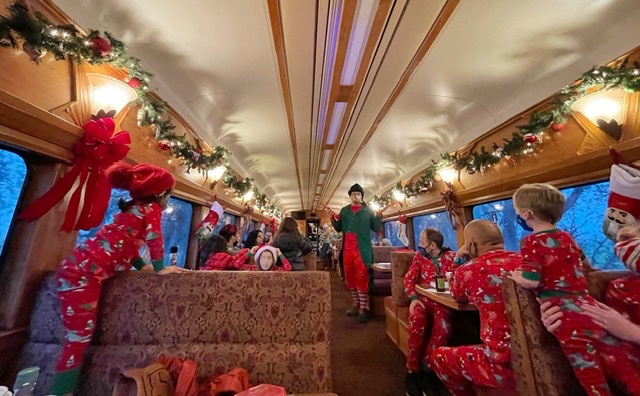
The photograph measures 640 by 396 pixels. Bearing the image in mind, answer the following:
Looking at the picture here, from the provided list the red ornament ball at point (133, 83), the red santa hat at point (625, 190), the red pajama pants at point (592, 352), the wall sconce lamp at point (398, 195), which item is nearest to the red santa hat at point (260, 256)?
the red ornament ball at point (133, 83)

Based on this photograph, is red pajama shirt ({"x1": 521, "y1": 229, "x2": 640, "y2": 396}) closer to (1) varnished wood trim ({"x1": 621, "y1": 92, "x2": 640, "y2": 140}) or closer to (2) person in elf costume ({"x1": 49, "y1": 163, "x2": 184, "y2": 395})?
(1) varnished wood trim ({"x1": 621, "y1": 92, "x2": 640, "y2": 140})

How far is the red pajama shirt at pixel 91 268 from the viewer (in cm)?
109

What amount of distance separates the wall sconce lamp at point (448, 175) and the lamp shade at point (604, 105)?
1.69m

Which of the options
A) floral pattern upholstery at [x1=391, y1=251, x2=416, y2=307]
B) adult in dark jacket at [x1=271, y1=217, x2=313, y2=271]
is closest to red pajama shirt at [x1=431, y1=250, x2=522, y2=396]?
floral pattern upholstery at [x1=391, y1=251, x2=416, y2=307]

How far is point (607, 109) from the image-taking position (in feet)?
4.91

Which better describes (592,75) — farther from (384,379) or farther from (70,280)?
(70,280)

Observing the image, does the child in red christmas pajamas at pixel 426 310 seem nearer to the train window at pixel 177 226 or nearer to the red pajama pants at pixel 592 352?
the red pajama pants at pixel 592 352

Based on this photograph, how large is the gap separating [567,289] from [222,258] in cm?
269

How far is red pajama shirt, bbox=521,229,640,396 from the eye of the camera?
885 millimetres

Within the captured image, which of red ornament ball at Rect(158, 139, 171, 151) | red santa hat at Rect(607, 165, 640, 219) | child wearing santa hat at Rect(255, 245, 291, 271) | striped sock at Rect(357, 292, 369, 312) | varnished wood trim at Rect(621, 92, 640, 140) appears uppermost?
red ornament ball at Rect(158, 139, 171, 151)

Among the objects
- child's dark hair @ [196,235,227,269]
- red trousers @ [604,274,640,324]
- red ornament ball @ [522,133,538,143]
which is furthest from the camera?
child's dark hair @ [196,235,227,269]

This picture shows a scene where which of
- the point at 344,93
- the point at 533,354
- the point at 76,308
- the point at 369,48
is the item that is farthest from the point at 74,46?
the point at 533,354

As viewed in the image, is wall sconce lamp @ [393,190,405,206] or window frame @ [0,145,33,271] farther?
wall sconce lamp @ [393,190,405,206]

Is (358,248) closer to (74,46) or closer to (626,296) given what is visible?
(626,296)
